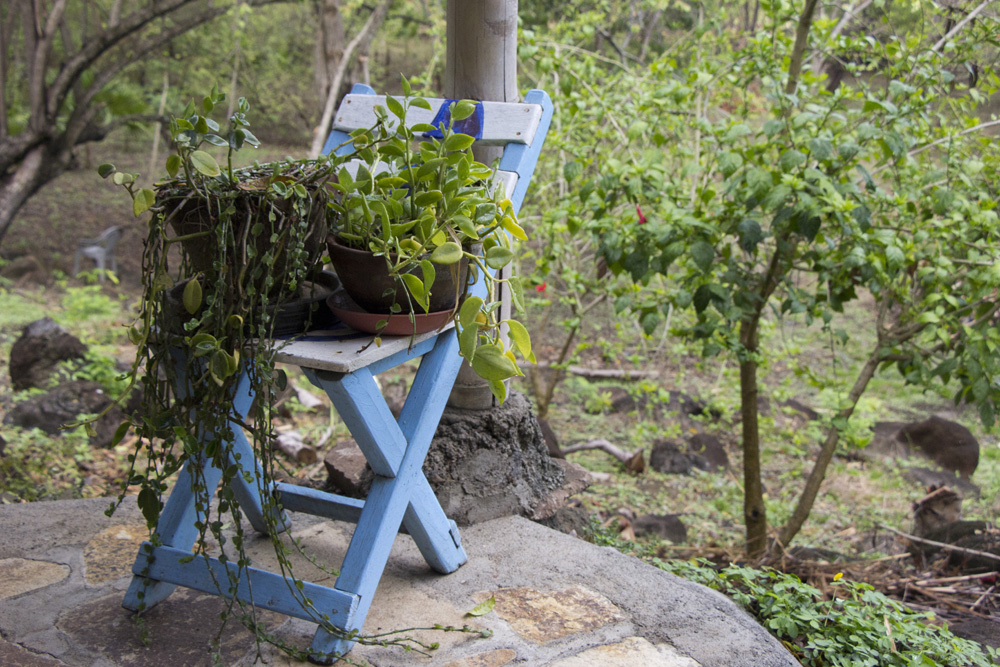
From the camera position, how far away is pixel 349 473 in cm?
259

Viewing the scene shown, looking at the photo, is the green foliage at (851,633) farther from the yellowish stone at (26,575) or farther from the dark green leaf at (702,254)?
the yellowish stone at (26,575)

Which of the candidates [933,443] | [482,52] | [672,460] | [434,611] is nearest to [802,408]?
[933,443]

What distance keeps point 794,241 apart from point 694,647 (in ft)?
6.12

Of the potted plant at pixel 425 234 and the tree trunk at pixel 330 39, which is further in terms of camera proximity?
the tree trunk at pixel 330 39

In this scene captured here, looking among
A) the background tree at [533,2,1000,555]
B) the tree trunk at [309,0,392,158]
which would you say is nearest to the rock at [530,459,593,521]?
the background tree at [533,2,1000,555]

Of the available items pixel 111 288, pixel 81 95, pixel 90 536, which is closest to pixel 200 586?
pixel 90 536

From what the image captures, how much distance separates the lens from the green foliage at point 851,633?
6.08 ft

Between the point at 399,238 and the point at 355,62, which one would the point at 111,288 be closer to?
the point at 355,62

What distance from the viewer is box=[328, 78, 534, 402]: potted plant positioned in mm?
1533

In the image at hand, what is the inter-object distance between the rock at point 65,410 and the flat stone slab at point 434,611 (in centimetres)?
216

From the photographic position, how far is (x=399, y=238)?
5.28ft

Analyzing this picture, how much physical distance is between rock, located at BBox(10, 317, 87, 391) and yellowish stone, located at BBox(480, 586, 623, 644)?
427 cm

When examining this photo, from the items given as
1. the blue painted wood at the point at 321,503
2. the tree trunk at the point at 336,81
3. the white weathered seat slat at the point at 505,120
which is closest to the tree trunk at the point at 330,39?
the tree trunk at the point at 336,81

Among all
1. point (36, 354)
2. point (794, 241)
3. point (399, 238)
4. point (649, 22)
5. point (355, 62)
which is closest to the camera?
point (399, 238)
